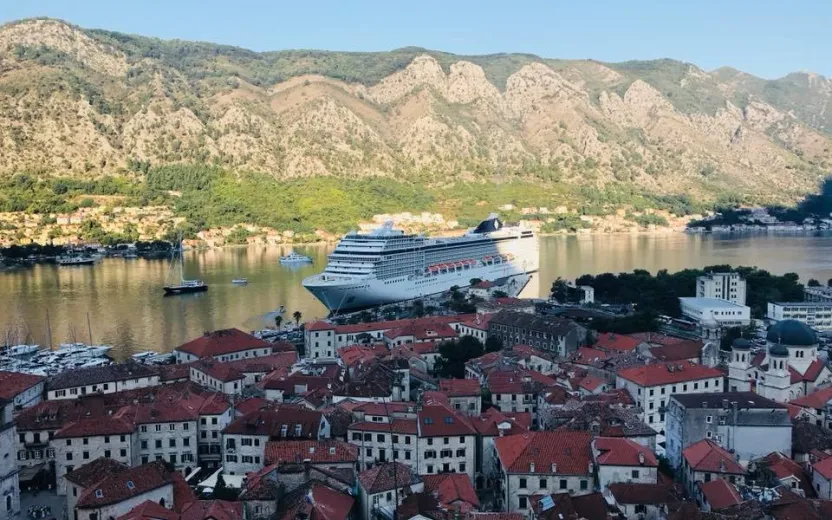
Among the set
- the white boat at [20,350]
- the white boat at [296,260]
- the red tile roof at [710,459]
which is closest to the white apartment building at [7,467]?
the red tile roof at [710,459]

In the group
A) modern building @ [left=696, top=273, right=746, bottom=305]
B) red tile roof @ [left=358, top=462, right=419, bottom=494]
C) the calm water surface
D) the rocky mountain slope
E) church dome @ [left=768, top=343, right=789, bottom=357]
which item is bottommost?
the calm water surface

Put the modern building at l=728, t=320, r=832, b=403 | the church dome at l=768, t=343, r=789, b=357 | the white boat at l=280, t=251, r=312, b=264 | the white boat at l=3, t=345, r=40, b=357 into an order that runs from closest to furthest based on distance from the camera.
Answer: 1. the church dome at l=768, t=343, r=789, b=357
2. the modern building at l=728, t=320, r=832, b=403
3. the white boat at l=3, t=345, r=40, b=357
4. the white boat at l=280, t=251, r=312, b=264

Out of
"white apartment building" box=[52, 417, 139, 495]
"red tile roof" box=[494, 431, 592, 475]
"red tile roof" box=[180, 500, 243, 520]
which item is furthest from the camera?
"white apartment building" box=[52, 417, 139, 495]

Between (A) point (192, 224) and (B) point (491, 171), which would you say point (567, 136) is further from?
(A) point (192, 224)

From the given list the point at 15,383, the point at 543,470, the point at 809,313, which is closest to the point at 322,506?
the point at 543,470

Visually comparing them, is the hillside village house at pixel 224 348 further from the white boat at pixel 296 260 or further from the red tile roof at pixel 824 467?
the white boat at pixel 296 260

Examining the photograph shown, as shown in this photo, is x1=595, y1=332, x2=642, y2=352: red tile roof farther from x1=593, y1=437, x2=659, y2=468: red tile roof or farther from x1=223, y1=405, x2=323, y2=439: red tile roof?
x1=223, y1=405, x2=323, y2=439: red tile roof

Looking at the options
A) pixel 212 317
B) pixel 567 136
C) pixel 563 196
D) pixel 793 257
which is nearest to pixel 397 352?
pixel 212 317

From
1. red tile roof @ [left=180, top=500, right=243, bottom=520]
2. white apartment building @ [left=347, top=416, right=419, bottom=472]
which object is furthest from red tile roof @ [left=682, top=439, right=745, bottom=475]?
red tile roof @ [left=180, top=500, right=243, bottom=520]
